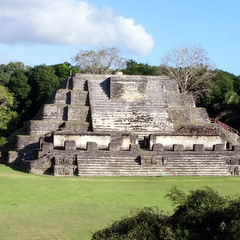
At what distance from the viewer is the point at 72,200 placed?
13.0 metres

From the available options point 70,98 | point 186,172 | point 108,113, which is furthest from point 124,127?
point 186,172

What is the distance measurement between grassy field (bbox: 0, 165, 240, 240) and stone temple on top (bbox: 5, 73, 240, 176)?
3.21 ft

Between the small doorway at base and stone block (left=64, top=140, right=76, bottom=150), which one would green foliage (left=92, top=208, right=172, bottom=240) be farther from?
the small doorway at base

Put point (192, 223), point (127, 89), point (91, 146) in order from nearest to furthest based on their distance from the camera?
point (192, 223) → point (91, 146) → point (127, 89)

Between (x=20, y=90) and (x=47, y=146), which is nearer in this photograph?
(x=47, y=146)

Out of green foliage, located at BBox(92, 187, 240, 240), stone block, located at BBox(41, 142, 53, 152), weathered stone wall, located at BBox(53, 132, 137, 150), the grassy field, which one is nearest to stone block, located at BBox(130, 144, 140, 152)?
weathered stone wall, located at BBox(53, 132, 137, 150)

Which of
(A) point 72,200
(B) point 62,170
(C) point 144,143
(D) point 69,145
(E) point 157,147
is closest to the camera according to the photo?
(A) point 72,200

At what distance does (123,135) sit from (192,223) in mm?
14562

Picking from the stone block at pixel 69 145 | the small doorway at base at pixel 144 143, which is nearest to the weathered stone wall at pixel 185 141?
the small doorway at base at pixel 144 143

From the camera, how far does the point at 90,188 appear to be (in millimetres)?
15141

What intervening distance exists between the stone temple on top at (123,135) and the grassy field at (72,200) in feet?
3.21

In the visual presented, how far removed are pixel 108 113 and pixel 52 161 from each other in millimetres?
6515

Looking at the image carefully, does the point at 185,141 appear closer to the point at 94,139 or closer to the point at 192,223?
the point at 94,139

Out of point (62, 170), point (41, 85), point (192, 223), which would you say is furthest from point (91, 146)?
point (41, 85)
